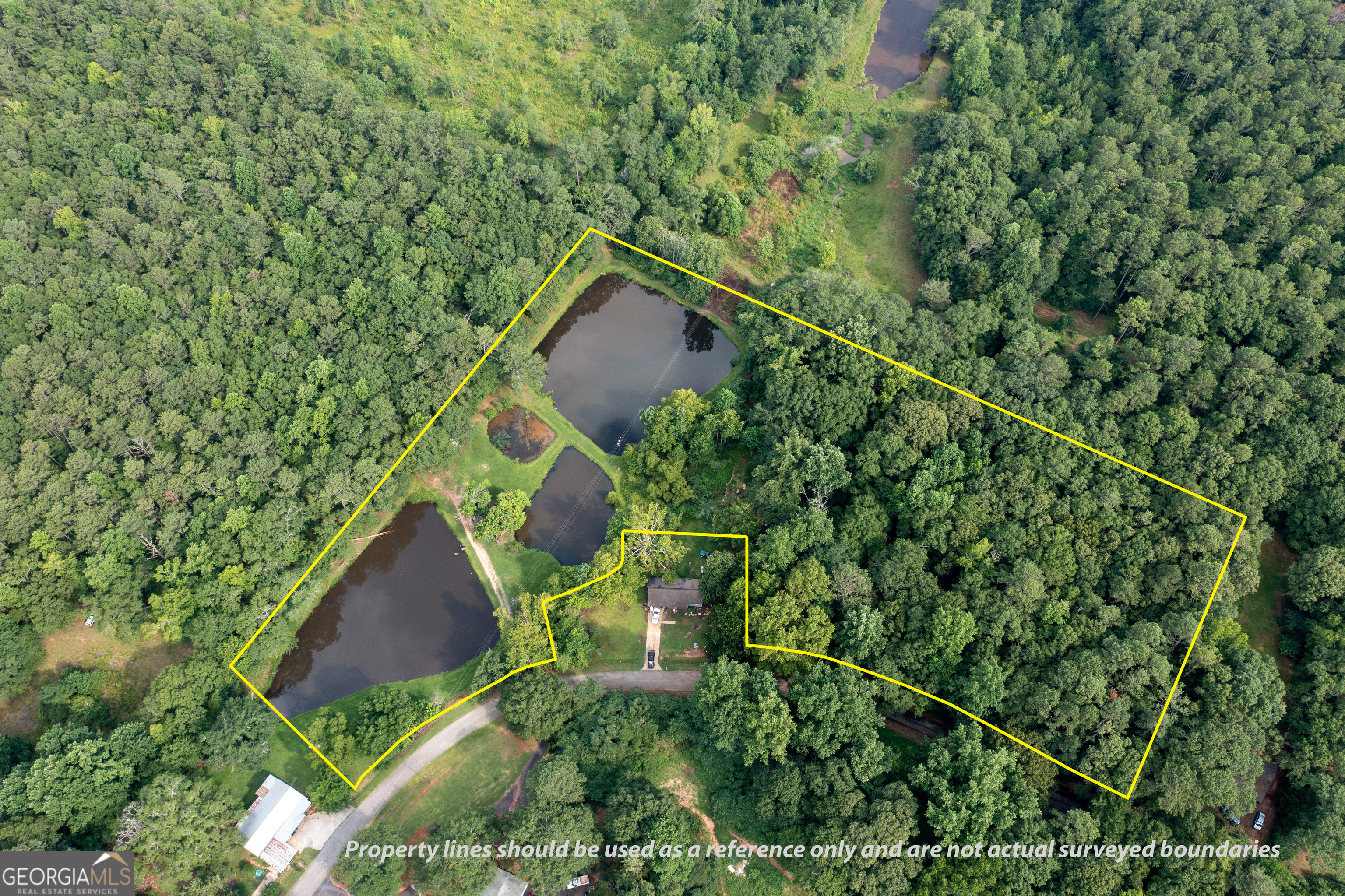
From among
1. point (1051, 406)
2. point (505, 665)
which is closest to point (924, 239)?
point (1051, 406)

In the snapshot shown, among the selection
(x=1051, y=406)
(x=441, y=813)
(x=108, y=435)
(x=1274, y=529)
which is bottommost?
(x=441, y=813)

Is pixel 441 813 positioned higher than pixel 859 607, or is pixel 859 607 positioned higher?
pixel 859 607

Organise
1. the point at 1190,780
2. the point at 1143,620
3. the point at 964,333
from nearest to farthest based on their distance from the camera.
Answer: the point at 1190,780, the point at 1143,620, the point at 964,333

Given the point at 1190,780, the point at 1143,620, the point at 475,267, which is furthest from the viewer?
the point at 475,267

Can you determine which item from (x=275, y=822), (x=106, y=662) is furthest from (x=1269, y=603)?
(x=106, y=662)

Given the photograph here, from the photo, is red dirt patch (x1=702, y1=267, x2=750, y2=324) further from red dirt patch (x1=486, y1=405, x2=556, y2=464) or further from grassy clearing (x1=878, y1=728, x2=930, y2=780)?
grassy clearing (x1=878, y1=728, x2=930, y2=780)

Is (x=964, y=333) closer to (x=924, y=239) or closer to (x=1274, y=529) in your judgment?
(x=924, y=239)
